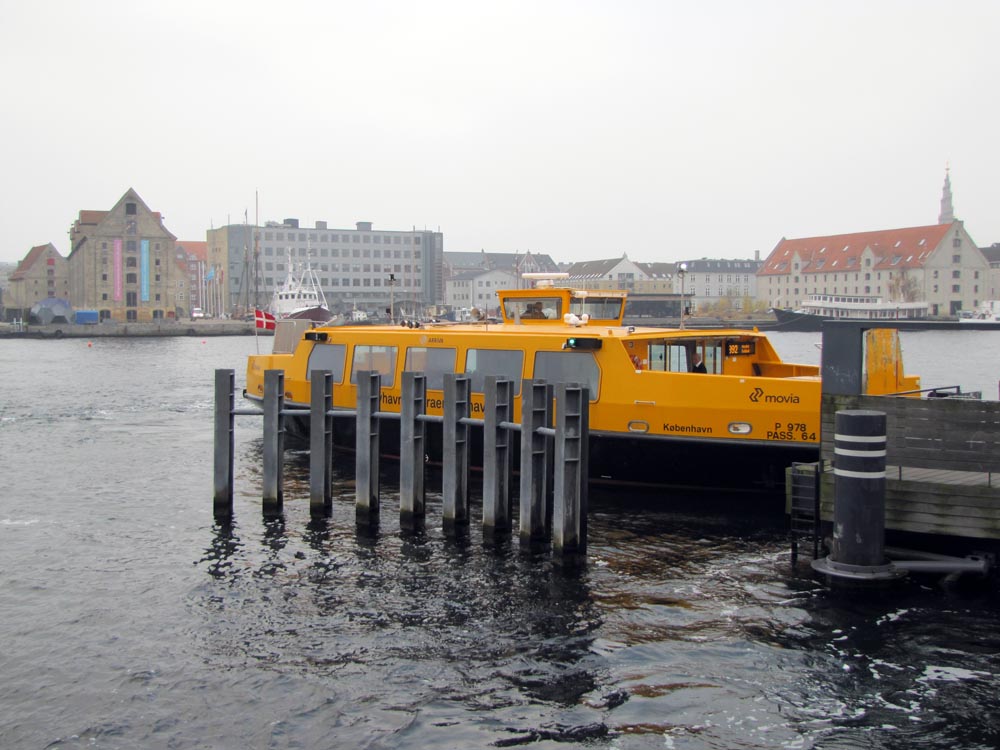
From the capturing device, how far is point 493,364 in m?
18.5

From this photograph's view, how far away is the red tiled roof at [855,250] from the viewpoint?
130750 millimetres

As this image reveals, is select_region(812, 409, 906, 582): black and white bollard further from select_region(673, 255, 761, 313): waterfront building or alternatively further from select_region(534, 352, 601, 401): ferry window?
select_region(673, 255, 761, 313): waterfront building

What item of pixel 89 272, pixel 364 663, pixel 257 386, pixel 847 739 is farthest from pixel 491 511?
pixel 89 272

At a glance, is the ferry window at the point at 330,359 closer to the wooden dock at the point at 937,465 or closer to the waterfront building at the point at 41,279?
the wooden dock at the point at 937,465

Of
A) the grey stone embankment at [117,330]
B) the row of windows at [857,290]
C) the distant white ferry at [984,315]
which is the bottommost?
the grey stone embankment at [117,330]

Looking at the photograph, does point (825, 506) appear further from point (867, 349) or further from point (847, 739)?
point (847, 739)

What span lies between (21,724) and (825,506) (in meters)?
8.54

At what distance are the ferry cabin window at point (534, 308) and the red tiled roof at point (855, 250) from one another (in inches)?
4765

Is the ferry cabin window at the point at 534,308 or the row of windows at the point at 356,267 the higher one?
the row of windows at the point at 356,267

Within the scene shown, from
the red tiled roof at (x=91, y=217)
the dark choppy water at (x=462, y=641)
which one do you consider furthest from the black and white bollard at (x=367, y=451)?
the red tiled roof at (x=91, y=217)

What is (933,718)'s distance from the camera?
28.7 feet

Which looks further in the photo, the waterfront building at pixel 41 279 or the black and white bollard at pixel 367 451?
the waterfront building at pixel 41 279

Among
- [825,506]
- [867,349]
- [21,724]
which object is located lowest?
[21,724]

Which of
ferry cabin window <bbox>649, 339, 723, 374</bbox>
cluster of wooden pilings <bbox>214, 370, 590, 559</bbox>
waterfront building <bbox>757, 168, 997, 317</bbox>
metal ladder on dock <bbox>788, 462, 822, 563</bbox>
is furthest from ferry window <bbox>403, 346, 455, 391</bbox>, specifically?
waterfront building <bbox>757, 168, 997, 317</bbox>
